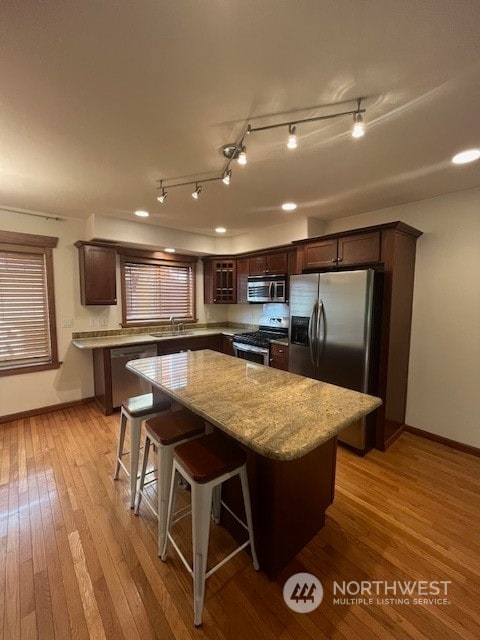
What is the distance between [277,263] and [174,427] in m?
2.91

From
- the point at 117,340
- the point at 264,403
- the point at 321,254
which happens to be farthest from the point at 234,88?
the point at 117,340

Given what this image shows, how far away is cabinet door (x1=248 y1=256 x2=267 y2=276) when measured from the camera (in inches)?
165

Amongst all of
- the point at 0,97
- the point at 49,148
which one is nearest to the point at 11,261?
the point at 49,148

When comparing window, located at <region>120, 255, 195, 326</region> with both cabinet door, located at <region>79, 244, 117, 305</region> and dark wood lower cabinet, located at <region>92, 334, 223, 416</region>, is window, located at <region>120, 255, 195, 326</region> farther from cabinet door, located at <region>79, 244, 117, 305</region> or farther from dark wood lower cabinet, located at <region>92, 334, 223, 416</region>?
dark wood lower cabinet, located at <region>92, 334, 223, 416</region>

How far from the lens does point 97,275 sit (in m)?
3.61

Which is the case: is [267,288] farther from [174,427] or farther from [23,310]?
[23,310]

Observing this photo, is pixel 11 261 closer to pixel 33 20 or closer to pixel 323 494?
pixel 33 20

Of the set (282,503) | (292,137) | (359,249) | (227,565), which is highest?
(292,137)

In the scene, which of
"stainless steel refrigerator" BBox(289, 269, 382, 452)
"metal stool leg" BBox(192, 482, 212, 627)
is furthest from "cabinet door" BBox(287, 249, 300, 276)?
"metal stool leg" BBox(192, 482, 212, 627)

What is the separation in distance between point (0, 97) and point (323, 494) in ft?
9.53

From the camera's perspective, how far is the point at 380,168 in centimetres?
215

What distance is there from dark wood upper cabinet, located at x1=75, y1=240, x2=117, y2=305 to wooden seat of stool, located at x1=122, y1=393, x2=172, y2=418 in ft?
6.57

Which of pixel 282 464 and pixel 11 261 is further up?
pixel 11 261

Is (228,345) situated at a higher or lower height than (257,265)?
lower
